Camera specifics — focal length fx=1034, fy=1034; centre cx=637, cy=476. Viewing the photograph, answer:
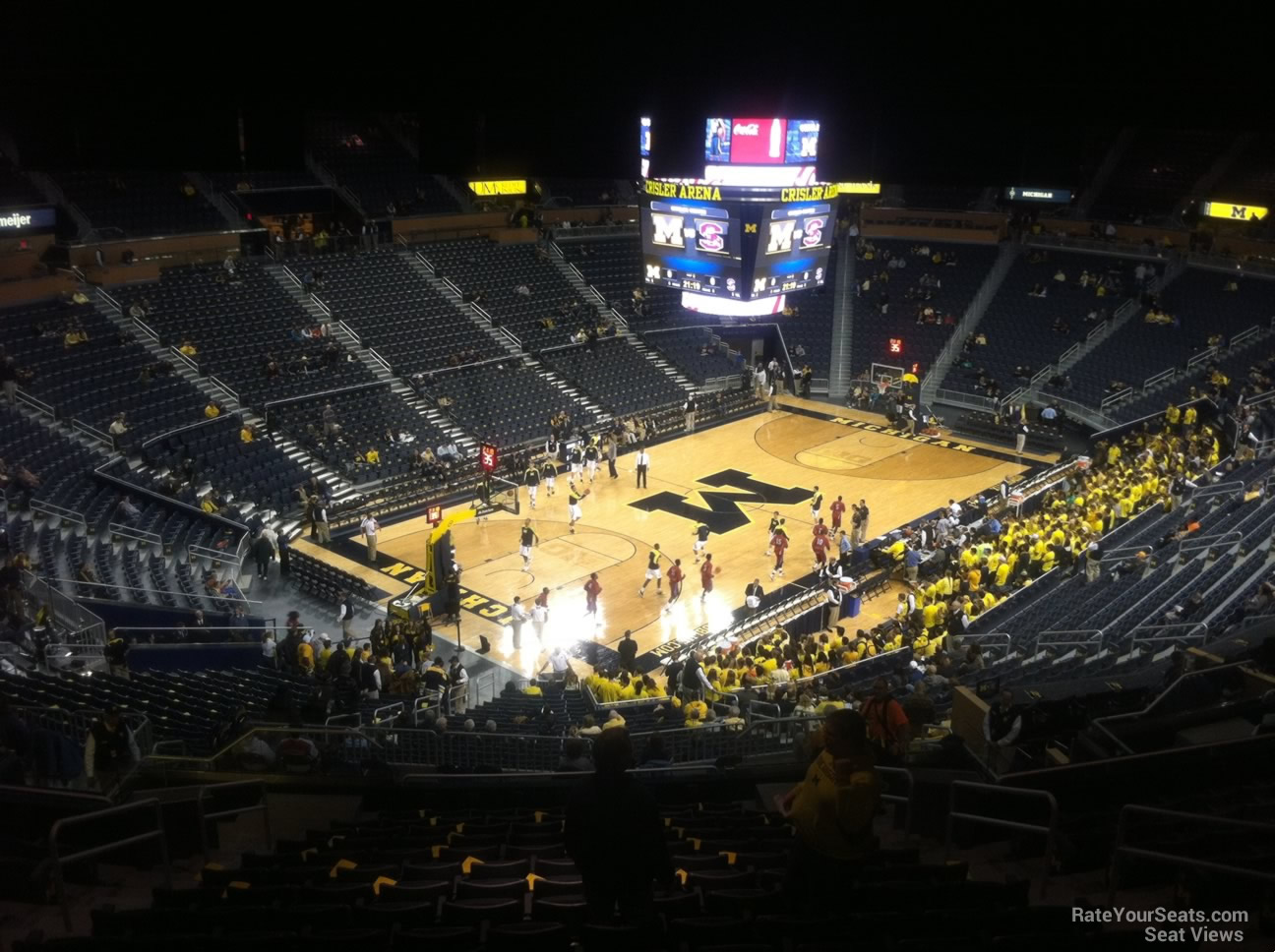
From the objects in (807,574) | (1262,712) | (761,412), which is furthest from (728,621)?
(761,412)

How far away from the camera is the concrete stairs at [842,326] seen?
39250mm

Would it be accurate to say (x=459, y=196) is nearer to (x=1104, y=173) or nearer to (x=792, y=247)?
(x=792, y=247)

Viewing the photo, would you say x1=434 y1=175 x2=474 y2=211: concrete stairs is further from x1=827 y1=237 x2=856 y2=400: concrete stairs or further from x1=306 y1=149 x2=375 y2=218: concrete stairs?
x1=827 y1=237 x2=856 y2=400: concrete stairs

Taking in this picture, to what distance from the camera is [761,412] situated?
122 feet

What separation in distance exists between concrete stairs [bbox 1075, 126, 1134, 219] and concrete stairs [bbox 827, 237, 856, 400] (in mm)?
9165

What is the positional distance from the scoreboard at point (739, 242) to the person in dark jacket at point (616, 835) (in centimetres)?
1851

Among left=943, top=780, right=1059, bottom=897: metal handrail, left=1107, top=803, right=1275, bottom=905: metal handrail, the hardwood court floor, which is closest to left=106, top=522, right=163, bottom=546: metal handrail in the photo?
the hardwood court floor

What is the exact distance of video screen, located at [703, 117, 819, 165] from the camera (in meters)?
21.0

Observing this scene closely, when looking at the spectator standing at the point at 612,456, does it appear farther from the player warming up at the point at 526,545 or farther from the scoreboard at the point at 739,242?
the player warming up at the point at 526,545

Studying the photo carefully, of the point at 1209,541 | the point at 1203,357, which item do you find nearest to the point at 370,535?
the point at 1209,541

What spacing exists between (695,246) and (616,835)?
793 inches

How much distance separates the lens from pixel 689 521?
26.2 metres

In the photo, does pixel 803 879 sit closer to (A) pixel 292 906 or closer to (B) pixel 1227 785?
(A) pixel 292 906

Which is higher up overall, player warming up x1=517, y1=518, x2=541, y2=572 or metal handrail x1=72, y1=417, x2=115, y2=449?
metal handrail x1=72, y1=417, x2=115, y2=449
